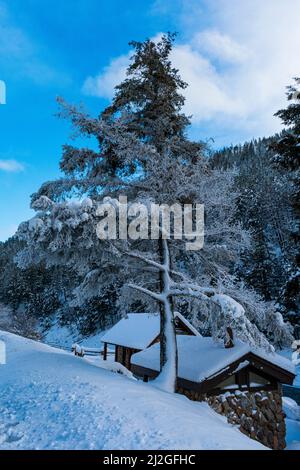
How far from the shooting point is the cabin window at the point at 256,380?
12055 millimetres

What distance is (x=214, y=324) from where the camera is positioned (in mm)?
8312

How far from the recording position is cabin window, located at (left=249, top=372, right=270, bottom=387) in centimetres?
1205

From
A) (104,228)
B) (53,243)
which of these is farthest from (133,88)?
(53,243)

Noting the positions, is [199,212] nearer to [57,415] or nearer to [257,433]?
[57,415]

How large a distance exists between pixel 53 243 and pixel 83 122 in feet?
14.8

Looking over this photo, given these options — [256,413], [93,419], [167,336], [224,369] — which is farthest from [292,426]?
[93,419]

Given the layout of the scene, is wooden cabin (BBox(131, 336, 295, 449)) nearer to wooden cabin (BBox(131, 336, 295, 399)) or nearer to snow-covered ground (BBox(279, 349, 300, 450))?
wooden cabin (BBox(131, 336, 295, 399))

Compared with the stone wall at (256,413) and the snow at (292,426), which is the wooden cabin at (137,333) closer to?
the snow at (292,426)

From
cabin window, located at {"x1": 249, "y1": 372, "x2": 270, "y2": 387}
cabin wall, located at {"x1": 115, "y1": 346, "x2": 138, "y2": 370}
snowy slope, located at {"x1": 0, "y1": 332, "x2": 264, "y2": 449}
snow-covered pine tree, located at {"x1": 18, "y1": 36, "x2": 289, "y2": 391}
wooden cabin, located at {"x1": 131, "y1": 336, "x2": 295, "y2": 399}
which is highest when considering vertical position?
snow-covered pine tree, located at {"x1": 18, "y1": 36, "x2": 289, "y2": 391}

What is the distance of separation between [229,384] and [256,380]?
4.62 feet

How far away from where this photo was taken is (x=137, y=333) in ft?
72.5

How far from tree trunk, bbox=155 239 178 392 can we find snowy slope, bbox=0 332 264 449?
6.23 ft

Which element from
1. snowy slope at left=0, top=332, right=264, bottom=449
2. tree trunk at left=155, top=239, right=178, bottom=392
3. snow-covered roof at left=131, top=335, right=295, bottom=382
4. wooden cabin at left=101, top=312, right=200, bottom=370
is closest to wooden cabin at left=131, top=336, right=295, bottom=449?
snow-covered roof at left=131, top=335, right=295, bottom=382

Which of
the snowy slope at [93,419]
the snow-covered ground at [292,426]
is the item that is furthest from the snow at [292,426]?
the snowy slope at [93,419]
